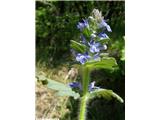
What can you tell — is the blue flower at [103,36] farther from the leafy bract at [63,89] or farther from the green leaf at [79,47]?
the leafy bract at [63,89]

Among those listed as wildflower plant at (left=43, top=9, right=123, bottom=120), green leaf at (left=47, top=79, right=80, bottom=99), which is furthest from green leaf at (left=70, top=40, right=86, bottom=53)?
green leaf at (left=47, top=79, right=80, bottom=99)

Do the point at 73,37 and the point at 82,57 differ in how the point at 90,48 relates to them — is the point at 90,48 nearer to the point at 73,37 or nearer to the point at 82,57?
the point at 82,57

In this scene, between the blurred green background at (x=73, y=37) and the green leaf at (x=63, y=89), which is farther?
the blurred green background at (x=73, y=37)

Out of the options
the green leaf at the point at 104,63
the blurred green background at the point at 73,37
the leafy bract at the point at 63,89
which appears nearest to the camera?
the green leaf at the point at 104,63

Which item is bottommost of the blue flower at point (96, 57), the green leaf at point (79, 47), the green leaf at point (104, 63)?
the green leaf at point (104, 63)

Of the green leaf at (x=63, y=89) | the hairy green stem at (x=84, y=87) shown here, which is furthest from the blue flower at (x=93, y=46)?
the green leaf at (x=63, y=89)

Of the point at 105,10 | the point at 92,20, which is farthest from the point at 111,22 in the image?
the point at 92,20

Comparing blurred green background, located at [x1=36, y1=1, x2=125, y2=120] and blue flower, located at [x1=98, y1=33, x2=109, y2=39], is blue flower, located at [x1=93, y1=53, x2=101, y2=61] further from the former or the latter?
blurred green background, located at [x1=36, y1=1, x2=125, y2=120]
